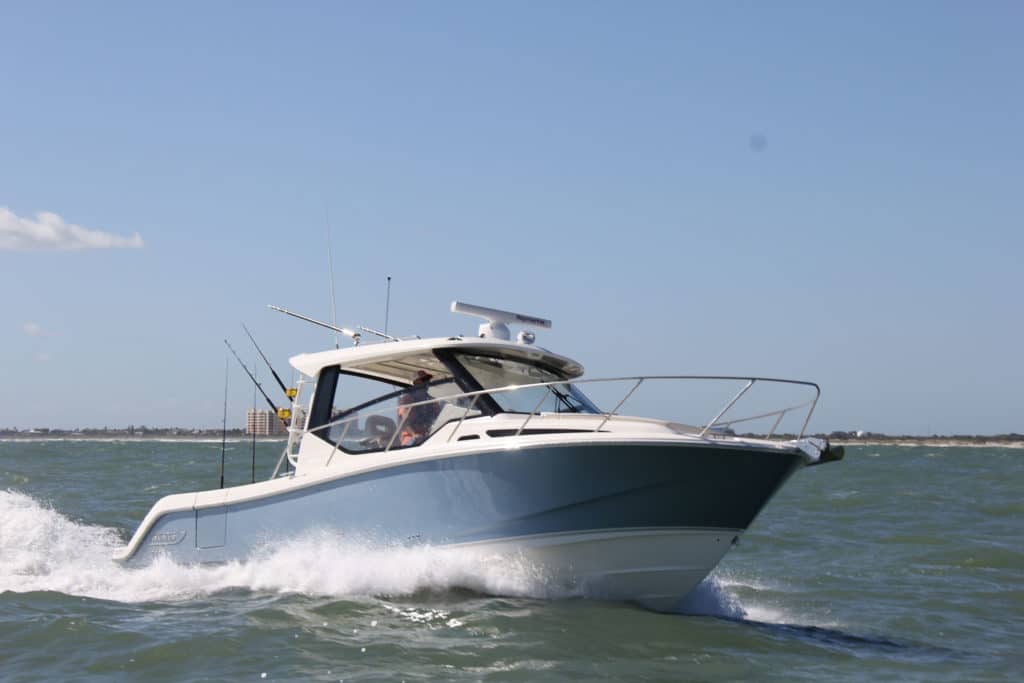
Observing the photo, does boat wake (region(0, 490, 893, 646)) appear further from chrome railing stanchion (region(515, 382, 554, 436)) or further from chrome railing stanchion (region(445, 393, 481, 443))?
chrome railing stanchion (region(515, 382, 554, 436))

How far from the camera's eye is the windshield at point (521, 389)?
871 cm

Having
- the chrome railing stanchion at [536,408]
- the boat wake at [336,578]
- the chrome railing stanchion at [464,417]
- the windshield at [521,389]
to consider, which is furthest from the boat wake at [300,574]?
the windshield at [521,389]

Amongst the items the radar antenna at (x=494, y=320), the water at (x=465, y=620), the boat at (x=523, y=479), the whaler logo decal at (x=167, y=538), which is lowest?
the water at (x=465, y=620)

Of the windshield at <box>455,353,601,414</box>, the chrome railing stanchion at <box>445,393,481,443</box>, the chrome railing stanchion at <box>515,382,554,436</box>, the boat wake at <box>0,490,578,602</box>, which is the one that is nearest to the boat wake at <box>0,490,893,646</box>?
the boat wake at <box>0,490,578,602</box>

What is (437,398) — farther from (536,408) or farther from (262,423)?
(262,423)

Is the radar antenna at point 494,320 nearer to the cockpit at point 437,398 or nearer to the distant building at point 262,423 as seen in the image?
the cockpit at point 437,398

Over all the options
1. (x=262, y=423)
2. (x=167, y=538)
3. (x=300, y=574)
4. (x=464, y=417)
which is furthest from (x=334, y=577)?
(x=262, y=423)

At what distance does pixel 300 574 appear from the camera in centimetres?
877

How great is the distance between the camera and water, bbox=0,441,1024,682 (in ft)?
21.5

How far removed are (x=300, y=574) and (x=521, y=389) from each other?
2.39 metres

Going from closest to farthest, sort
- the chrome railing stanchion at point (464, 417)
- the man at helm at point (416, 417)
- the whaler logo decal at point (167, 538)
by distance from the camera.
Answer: the chrome railing stanchion at point (464, 417) < the man at helm at point (416, 417) < the whaler logo decal at point (167, 538)

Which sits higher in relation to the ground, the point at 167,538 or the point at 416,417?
the point at 416,417

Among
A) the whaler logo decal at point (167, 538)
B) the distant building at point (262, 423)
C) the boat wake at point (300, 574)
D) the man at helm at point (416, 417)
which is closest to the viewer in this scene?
the boat wake at point (300, 574)

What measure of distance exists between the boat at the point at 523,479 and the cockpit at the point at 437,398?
15mm
